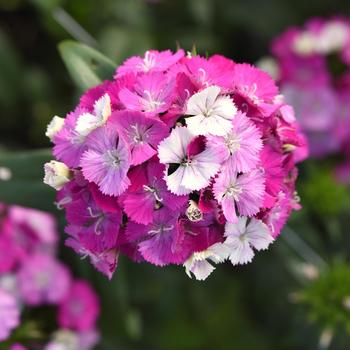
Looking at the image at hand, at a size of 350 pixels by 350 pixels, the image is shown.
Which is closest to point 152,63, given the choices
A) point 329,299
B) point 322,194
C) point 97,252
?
point 97,252

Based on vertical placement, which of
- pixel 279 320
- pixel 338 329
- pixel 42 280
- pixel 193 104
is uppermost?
pixel 193 104

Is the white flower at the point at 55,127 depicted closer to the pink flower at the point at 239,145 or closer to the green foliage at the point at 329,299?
the pink flower at the point at 239,145

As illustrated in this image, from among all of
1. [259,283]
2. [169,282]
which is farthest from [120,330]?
[259,283]

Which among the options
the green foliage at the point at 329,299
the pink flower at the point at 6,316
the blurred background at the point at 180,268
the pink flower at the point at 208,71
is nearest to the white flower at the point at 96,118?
the pink flower at the point at 208,71

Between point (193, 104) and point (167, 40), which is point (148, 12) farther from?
point (193, 104)

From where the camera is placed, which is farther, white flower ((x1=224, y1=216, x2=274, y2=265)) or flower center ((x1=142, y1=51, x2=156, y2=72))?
flower center ((x1=142, y1=51, x2=156, y2=72))

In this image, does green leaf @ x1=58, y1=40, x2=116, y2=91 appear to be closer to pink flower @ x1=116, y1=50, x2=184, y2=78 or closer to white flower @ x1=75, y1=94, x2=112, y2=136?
pink flower @ x1=116, y1=50, x2=184, y2=78

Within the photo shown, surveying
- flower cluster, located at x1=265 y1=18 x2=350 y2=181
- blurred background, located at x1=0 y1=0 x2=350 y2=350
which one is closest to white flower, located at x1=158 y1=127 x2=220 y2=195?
blurred background, located at x1=0 y1=0 x2=350 y2=350
